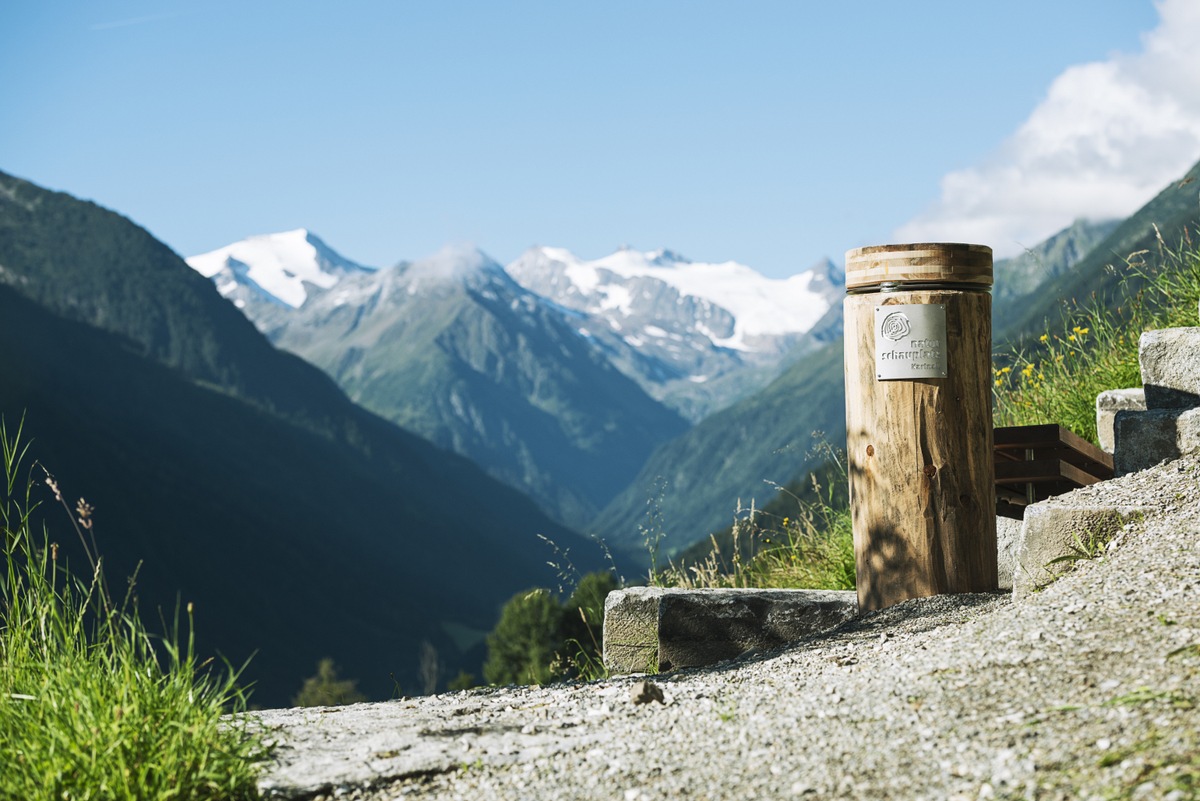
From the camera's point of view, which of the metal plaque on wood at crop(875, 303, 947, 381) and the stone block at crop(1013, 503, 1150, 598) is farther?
the metal plaque on wood at crop(875, 303, 947, 381)

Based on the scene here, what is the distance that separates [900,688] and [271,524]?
178454 mm

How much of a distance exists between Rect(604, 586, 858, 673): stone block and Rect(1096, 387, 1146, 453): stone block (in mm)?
2595

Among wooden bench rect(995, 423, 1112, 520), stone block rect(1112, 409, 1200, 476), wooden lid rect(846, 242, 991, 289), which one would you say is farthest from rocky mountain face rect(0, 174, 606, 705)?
wooden lid rect(846, 242, 991, 289)

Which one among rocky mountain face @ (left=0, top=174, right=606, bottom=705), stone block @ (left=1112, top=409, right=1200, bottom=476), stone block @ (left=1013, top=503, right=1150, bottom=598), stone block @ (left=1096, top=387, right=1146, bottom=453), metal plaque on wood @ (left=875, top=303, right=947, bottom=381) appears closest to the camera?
stone block @ (left=1013, top=503, right=1150, bottom=598)

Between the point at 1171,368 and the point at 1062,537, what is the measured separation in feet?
6.38

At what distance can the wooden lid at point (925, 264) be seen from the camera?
513 centimetres

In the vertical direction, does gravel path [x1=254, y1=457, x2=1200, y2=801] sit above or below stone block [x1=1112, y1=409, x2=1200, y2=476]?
below

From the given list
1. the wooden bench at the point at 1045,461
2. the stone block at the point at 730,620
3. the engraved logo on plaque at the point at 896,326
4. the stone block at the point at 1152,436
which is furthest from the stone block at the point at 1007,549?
the engraved logo on plaque at the point at 896,326

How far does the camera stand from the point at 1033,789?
8.82 feet

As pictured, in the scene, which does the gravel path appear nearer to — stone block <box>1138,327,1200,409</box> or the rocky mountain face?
stone block <box>1138,327,1200,409</box>

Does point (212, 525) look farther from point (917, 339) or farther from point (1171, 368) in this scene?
point (917, 339)

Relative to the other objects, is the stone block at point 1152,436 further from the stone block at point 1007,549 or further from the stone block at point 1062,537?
the stone block at point 1062,537

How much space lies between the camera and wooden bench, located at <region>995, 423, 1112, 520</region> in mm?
6289

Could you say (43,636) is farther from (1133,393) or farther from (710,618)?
(1133,393)
